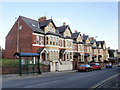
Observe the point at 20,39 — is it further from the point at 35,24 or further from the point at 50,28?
the point at 50,28

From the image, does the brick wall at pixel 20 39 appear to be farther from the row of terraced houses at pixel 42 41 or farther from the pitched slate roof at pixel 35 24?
the pitched slate roof at pixel 35 24

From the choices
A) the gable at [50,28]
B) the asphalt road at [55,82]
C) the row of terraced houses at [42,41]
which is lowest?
the asphalt road at [55,82]

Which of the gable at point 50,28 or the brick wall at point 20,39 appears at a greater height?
the gable at point 50,28

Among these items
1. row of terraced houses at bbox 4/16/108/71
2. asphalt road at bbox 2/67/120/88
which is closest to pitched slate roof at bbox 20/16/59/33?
row of terraced houses at bbox 4/16/108/71

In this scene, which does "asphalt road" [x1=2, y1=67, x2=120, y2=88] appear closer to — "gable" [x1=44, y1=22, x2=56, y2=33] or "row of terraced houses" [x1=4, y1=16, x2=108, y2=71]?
"row of terraced houses" [x1=4, y1=16, x2=108, y2=71]

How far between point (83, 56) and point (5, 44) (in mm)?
27703

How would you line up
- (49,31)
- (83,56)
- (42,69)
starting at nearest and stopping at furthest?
(42,69), (49,31), (83,56)

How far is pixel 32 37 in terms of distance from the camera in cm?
3694

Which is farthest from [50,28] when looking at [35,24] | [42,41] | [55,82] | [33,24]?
[55,82]

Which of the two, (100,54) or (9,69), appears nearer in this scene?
(9,69)

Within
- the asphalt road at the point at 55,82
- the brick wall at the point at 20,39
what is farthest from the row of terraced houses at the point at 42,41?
the asphalt road at the point at 55,82

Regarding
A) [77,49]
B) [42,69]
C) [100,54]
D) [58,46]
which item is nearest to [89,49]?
[77,49]

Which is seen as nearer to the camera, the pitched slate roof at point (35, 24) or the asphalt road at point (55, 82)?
the asphalt road at point (55, 82)

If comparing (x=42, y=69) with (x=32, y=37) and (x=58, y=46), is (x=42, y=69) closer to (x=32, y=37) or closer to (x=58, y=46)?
(x=32, y=37)
